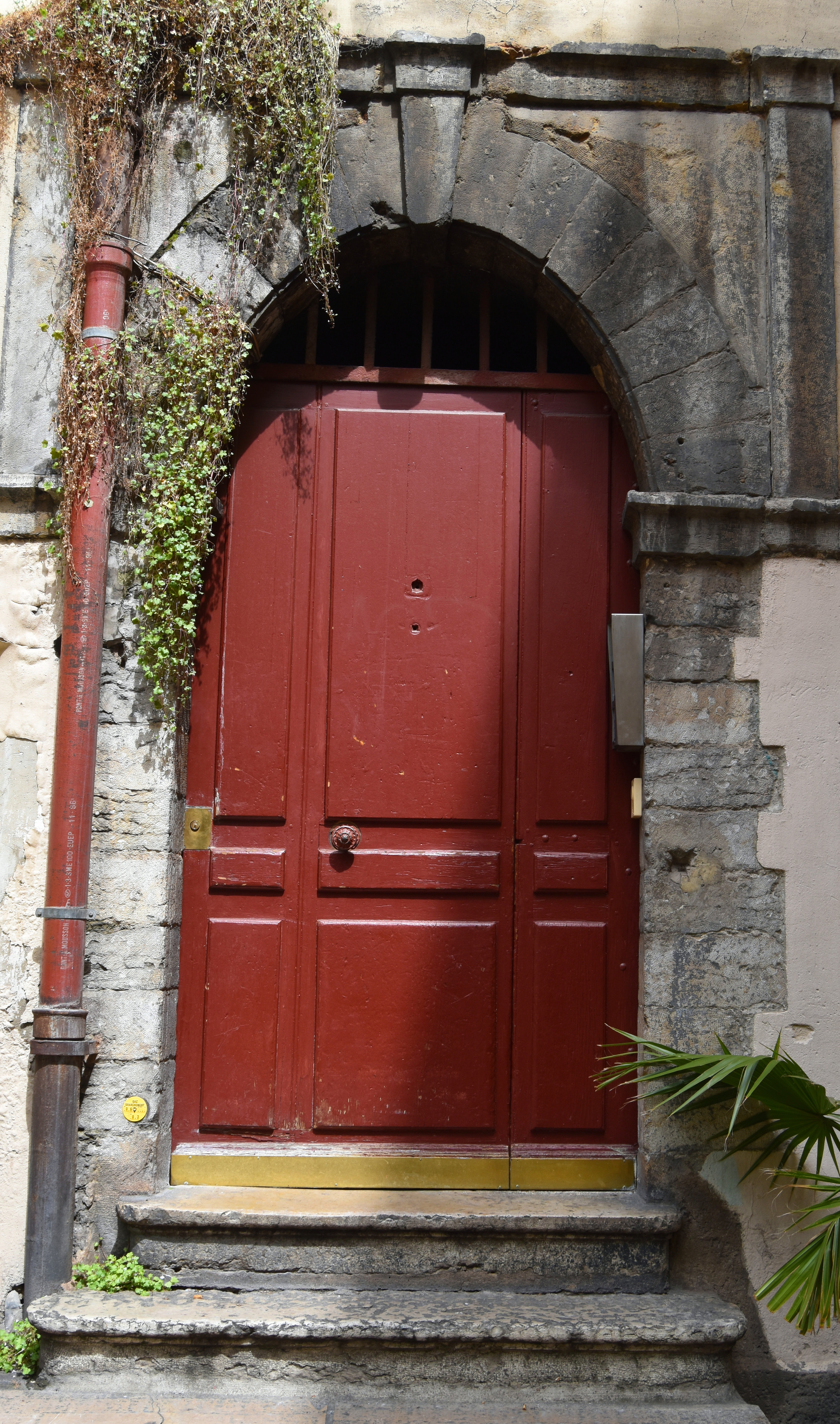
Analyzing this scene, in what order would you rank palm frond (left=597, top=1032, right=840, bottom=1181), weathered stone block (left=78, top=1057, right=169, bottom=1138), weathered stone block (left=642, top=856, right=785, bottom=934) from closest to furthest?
1. palm frond (left=597, top=1032, right=840, bottom=1181)
2. weathered stone block (left=78, top=1057, right=169, bottom=1138)
3. weathered stone block (left=642, top=856, right=785, bottom=934)

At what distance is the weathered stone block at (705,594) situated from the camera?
362 cm

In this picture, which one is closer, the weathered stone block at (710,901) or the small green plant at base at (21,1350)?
the small green plant at base at (21,1350)

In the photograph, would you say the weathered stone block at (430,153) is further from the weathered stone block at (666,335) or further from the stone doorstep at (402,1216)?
the stone doorstep at (402,1216)

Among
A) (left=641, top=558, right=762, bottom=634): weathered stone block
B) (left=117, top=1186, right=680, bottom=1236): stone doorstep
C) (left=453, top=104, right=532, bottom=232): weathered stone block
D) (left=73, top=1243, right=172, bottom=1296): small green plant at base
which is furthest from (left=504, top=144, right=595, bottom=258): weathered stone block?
(left=73, top=1243, right=172, bottom=1296): small green plant at base

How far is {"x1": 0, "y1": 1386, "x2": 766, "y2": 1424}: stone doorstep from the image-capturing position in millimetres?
2820

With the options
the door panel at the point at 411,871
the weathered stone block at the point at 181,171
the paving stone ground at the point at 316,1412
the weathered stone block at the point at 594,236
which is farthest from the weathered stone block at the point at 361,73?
the paving stone ground at the point at 316,1412

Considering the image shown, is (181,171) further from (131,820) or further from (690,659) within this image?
(690,659)

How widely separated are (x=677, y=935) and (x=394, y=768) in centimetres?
110

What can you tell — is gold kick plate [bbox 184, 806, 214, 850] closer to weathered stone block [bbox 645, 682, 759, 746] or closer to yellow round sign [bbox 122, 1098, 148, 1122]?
yellow round sign [bbox 122, 1098, 148, 1122]

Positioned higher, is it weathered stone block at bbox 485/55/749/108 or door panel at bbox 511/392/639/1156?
weathered stone block at bbox 485/55/749/108

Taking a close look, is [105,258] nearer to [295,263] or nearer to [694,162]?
[295,263]

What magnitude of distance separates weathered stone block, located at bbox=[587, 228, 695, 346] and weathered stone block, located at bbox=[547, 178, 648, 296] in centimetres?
3

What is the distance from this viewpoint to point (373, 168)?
3.75 meters

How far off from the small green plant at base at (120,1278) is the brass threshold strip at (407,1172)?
1.10 ft
